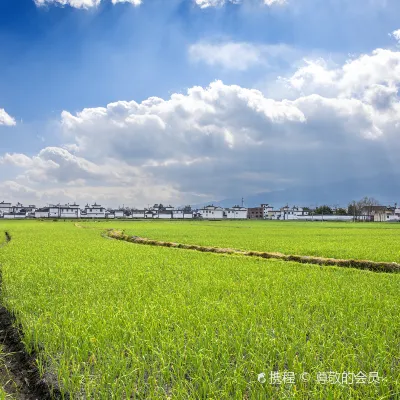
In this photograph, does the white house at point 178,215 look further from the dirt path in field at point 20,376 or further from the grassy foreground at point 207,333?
the dirt path in field at point 20,376

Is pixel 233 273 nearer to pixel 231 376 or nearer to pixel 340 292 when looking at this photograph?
pixel 340 292

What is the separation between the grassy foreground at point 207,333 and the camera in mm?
4070

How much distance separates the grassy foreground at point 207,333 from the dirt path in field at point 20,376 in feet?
0.60

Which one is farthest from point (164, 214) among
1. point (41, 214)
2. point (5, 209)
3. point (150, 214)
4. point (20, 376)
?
point (20, 376)

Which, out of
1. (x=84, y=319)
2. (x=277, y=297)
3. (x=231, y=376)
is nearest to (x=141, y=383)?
(x=231, y=376)

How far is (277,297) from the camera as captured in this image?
775cm

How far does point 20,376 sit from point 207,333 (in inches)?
106

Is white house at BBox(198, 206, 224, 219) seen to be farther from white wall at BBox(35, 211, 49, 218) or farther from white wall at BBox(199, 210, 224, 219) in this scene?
white wall at BBox(35, 211, 49, 218)

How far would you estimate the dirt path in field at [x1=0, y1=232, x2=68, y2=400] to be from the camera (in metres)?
4.55

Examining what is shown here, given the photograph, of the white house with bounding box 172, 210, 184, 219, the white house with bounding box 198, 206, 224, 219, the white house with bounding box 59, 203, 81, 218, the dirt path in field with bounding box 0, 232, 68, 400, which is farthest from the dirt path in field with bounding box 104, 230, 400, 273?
the white house with bounding box 198, 206, 224, 219

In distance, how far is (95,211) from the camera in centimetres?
12756

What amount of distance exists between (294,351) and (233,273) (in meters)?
6.60

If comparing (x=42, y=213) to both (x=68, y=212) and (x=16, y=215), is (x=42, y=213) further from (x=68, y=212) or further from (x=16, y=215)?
(x=68, y=212)

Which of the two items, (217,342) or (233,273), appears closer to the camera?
(217,342)
